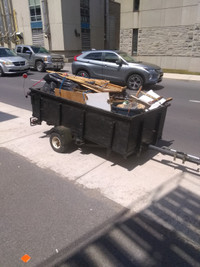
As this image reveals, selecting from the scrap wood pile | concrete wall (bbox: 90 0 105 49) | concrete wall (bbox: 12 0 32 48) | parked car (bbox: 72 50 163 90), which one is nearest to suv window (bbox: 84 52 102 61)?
parked car (bbox: 72 50 163 90)

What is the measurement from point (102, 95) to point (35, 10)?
2782 centimetres

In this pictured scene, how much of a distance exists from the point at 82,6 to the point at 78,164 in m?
28.3

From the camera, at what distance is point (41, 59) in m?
18.2

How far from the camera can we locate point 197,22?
60.3 ft

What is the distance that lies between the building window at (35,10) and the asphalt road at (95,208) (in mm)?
26390

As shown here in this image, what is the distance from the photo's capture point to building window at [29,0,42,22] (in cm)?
2675

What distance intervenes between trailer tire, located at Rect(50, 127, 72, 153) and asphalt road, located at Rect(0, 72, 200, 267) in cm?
17

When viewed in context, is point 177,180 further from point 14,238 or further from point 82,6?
point 82,6

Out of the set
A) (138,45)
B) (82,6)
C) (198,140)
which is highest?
(82,6)

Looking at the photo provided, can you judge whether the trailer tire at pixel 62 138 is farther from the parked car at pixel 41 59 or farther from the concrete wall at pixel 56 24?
the concrete wall at pixel 56 24

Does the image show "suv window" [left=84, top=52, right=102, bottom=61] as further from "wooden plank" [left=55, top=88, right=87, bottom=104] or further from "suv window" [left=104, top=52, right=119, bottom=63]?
"wooden plank" [left=55, top=88, right=87, bottom=104]

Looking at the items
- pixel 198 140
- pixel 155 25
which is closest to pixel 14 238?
pixel 198 140

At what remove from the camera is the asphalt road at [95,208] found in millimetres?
2664

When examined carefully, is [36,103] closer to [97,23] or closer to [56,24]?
[56,24]
